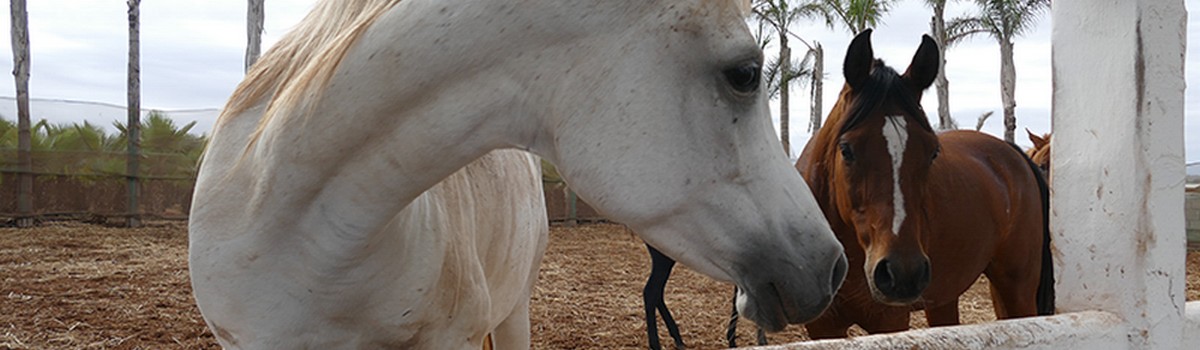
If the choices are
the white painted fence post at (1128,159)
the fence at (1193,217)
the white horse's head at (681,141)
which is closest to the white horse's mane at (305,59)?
the white horse's head at (681,141)

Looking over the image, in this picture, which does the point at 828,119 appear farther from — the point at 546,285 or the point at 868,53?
the point at 546,285

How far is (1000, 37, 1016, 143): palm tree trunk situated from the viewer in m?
21.4

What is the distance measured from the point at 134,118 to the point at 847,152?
42.9ft

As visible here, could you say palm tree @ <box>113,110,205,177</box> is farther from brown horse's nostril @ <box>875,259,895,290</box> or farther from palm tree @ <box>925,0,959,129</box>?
palm tree @ <box>925,0,959,129</box>

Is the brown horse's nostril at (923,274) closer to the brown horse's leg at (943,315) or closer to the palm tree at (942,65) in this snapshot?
the brown horse's leg at (943,315)

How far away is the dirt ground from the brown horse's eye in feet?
7.18

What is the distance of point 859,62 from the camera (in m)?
3.19

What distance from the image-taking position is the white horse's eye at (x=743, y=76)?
1.24 m

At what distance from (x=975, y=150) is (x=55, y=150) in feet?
41.2

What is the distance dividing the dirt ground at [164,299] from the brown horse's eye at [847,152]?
2188 mm

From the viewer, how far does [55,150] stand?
477 inches

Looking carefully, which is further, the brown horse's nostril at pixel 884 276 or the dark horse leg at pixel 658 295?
the dark horse leg at pixel 658 295

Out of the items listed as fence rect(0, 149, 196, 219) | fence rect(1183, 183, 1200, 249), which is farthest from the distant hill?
fence rect(1183, 183, 1200, 249)

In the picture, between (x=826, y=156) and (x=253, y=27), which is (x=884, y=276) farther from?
(x=253, y=27)
